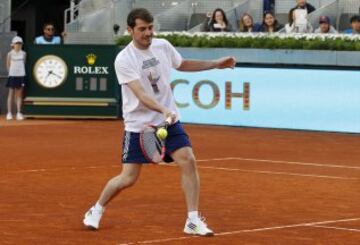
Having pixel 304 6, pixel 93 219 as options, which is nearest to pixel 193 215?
pixel 93 219

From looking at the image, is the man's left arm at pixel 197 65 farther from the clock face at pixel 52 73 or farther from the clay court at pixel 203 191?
the clock face at pixel 52 73

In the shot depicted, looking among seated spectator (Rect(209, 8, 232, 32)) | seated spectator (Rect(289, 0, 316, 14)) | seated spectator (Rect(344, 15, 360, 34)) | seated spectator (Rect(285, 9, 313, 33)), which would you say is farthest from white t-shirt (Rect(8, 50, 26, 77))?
seated spectator (Rect(344, 15, 360, 34))

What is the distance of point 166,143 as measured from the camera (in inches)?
392

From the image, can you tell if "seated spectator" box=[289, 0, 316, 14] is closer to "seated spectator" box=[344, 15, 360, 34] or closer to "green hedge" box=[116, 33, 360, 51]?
"green hedge" box=[116, 33, 360, 51]

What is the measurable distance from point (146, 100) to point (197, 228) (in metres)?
1.25

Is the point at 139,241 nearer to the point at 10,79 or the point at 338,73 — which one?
the point at 338,73

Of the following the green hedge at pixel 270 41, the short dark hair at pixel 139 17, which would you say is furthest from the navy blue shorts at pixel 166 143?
the green hedge at pixel 270 41

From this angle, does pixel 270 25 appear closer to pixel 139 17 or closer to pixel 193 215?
pixel 139 17

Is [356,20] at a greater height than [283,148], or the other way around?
[356,20]

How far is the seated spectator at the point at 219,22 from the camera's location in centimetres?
2706

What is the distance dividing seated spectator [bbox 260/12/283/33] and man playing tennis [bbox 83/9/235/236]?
53.9ft

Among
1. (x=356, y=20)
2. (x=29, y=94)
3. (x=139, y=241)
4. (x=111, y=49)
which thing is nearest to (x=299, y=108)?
(x=356, y=20)

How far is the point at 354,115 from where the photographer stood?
936 inches

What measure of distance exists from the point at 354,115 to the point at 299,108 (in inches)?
51.8
